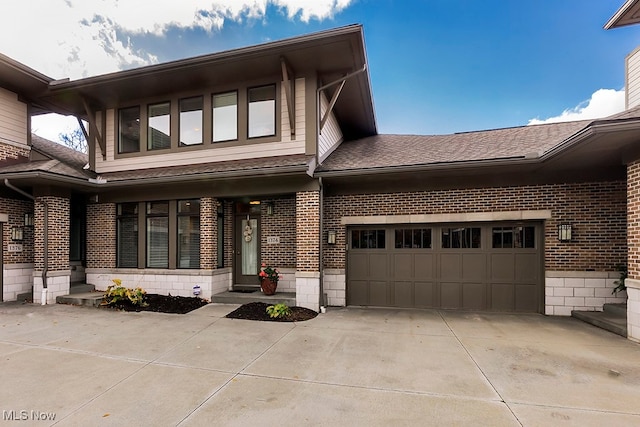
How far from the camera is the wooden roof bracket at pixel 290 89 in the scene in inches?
280

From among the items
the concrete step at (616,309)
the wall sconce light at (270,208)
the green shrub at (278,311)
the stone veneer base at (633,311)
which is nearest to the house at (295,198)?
the wall sconce light at (270,208)

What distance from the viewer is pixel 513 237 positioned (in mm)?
7094

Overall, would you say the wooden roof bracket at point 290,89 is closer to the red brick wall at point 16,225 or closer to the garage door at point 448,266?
the garage door at point 448,266

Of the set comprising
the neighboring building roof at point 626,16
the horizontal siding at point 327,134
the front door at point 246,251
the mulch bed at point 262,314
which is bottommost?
the mulch bed at point 262,314

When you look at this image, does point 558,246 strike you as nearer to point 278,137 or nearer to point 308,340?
point 308,340

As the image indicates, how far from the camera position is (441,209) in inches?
286

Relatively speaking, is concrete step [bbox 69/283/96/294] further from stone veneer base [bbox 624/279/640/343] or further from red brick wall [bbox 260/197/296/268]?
stone veneer base [bbox 624/279/640/343]

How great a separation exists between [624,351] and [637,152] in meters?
3.19

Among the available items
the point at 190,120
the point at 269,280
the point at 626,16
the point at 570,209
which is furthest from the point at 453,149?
the point at 190,120

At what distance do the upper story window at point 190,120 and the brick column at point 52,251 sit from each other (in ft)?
12.0

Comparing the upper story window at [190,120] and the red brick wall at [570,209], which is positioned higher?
the upper story window at [190,120]

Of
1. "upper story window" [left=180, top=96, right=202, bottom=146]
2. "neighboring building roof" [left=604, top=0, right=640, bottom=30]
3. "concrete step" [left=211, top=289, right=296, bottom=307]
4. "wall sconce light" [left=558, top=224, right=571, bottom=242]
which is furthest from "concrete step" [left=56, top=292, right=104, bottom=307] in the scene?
"neighboring building roof" [left=604, top=0, right=640, bottom=30]

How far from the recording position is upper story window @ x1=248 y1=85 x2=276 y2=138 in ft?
25.9

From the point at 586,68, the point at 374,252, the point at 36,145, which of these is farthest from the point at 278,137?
the point at 586,68
